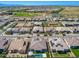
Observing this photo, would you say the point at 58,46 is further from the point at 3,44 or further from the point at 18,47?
the point at 3,44

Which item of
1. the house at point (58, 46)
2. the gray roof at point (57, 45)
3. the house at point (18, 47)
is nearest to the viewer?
the house at point (18, 47)

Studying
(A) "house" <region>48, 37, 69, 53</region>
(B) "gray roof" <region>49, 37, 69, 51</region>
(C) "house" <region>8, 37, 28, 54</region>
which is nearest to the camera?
(C) "house" <region>8, 37, 28, 54</region>

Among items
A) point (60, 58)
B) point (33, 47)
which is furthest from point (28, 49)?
point (60, 58)

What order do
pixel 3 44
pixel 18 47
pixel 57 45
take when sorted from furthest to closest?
pixel 3 44
pixel 57 45
pixel 18 47

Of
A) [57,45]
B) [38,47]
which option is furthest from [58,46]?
[38,47]

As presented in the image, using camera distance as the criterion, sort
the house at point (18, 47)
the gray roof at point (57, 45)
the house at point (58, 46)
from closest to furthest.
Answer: the house at point (18, 47) → the house at point (58, 46) → the gray roof at point (57, 45)

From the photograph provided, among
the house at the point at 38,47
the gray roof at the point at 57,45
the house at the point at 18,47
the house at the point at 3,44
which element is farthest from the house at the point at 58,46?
the house at the point at 3,44

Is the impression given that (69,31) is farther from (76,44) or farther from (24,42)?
(24,42)

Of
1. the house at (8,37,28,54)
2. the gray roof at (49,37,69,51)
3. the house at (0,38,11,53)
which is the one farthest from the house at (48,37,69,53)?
the house at (0,38,11,53)

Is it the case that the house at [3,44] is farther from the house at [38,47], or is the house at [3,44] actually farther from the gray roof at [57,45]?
the gray roof at [57,45]

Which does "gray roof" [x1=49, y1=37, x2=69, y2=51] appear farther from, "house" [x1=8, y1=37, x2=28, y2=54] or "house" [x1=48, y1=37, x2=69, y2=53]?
"house" [x1=8, y1=37, x2=28, y2=54]

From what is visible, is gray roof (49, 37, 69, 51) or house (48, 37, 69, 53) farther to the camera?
gray roof (49, 37, 69, 51)

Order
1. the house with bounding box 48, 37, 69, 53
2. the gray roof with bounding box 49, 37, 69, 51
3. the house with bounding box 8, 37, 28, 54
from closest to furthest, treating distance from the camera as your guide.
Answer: the house with bounding box 8, 37, 28, 54 < the house with bounding box 48, 37, 69, 53 < the gray roof with bounding box 49, 37, 69, 51
